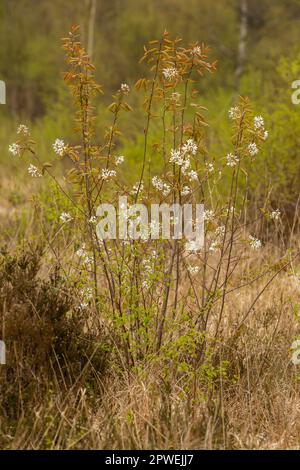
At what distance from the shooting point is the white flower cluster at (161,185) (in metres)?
3.63

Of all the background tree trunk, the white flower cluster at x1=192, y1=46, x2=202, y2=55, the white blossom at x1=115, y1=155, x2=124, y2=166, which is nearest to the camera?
the white flower cluster at x1=192, y1=46, x2=202, y2=55

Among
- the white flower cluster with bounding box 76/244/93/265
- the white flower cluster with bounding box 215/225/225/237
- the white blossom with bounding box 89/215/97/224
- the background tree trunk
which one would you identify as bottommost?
the white flower cluster with bounding box 76/244/93/265

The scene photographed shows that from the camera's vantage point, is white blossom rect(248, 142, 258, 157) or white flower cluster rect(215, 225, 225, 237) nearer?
white blossom rect(248, 142, 258, 157)

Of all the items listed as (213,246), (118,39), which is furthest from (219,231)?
(118,39)

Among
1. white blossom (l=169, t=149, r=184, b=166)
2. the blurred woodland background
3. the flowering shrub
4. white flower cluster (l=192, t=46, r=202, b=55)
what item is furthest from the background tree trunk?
white blossom (l=169, t=149, r=184, b=166)

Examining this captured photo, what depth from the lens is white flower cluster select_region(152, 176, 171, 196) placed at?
11.9ft

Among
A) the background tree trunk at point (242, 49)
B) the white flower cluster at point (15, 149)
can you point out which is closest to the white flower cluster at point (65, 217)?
the white flower cluster at point (15, 149)

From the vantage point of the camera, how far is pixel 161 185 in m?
3.63

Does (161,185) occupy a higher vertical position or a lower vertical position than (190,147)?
lower

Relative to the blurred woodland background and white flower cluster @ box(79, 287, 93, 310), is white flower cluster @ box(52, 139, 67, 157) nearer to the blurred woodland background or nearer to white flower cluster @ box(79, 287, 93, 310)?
white flower cluster @ box(79, 287, 93, 310)

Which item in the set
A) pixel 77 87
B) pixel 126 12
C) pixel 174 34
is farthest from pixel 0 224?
pixel 126 12

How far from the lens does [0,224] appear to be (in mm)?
6922

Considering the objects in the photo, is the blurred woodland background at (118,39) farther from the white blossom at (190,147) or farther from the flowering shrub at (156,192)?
the white blossom at (190,147)

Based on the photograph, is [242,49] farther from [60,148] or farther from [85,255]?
[60,148]
